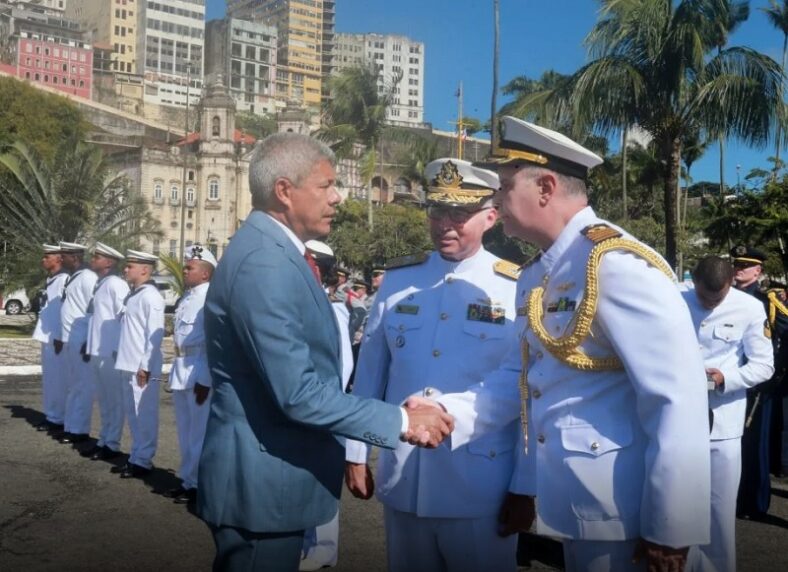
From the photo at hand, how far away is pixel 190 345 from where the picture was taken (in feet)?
24.5

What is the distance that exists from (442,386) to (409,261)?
2.06ft

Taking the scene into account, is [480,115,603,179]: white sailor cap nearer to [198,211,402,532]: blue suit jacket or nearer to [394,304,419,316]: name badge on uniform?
[198,211,402,532]: blue suit jacket

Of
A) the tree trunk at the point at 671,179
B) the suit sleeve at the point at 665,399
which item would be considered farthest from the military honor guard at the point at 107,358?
the tree trunk at the point at 671,179

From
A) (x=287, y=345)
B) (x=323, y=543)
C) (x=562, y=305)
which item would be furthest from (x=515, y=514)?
(x=323, y=543)

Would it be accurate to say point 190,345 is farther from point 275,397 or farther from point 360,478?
point 275,397

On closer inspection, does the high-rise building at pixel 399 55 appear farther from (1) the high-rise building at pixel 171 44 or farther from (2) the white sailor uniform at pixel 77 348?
(2) the white sailor uniform at pixel 77 348

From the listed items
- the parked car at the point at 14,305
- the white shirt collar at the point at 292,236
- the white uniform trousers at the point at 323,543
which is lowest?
the parked car at the point at 14,305

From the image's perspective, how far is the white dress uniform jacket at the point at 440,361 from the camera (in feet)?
11.2

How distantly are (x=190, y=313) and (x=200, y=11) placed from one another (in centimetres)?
14726

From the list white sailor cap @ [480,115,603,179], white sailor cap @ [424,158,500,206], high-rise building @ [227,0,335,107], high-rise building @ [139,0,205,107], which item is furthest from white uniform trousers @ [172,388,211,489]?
high-rise building @ [227,0,335,107]

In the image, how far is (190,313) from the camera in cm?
754

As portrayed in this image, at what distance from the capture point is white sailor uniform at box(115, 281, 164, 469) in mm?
8273

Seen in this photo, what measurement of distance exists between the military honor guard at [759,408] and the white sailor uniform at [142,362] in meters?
4.95

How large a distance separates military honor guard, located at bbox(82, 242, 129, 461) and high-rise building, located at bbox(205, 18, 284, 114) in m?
137
